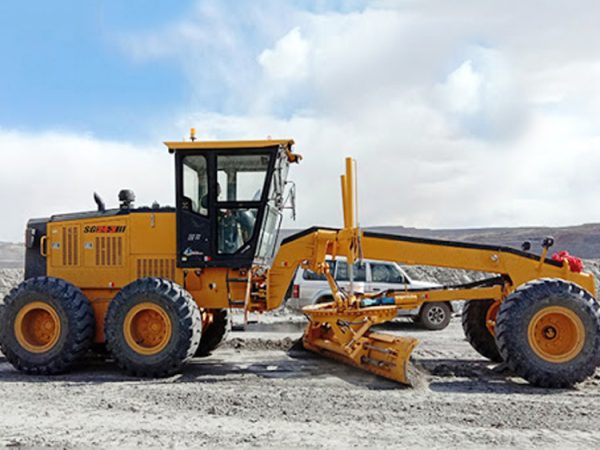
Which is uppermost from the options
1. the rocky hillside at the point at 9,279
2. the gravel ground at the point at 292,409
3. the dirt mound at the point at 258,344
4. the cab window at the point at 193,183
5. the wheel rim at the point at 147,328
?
the cab window at the point at 193,183

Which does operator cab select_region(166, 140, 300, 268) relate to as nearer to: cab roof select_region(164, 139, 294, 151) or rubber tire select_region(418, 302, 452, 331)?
cab roof select_region(164, 139, 294, 151)

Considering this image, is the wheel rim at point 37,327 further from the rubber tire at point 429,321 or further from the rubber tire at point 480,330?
the rubber tire at point 429,321

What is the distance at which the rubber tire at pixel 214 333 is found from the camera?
35.4 ft

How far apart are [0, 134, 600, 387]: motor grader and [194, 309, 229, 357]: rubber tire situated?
24.9 inches

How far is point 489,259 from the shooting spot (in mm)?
9289

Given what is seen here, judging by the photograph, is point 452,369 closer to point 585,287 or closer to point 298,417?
point 585,287

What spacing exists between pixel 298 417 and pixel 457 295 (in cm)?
367

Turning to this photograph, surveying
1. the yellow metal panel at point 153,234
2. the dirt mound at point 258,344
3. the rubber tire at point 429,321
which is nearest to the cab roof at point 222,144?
the yellow metal panel at point 153,234

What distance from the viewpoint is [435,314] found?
1617 centimetres

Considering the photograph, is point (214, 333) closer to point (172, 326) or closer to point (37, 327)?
point (172, 326)

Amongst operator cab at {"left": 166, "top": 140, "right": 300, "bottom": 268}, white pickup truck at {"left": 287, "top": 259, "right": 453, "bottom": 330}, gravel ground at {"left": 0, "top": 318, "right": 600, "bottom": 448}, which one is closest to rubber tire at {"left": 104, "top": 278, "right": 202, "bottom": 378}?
gravel ground at {"left": 0, "top": 318, "right": 600, "bottom": 448}

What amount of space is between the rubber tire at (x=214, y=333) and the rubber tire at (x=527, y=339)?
4.56 m

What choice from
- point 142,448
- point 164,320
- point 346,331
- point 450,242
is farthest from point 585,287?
point 142,448

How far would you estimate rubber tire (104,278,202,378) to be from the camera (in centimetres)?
872
